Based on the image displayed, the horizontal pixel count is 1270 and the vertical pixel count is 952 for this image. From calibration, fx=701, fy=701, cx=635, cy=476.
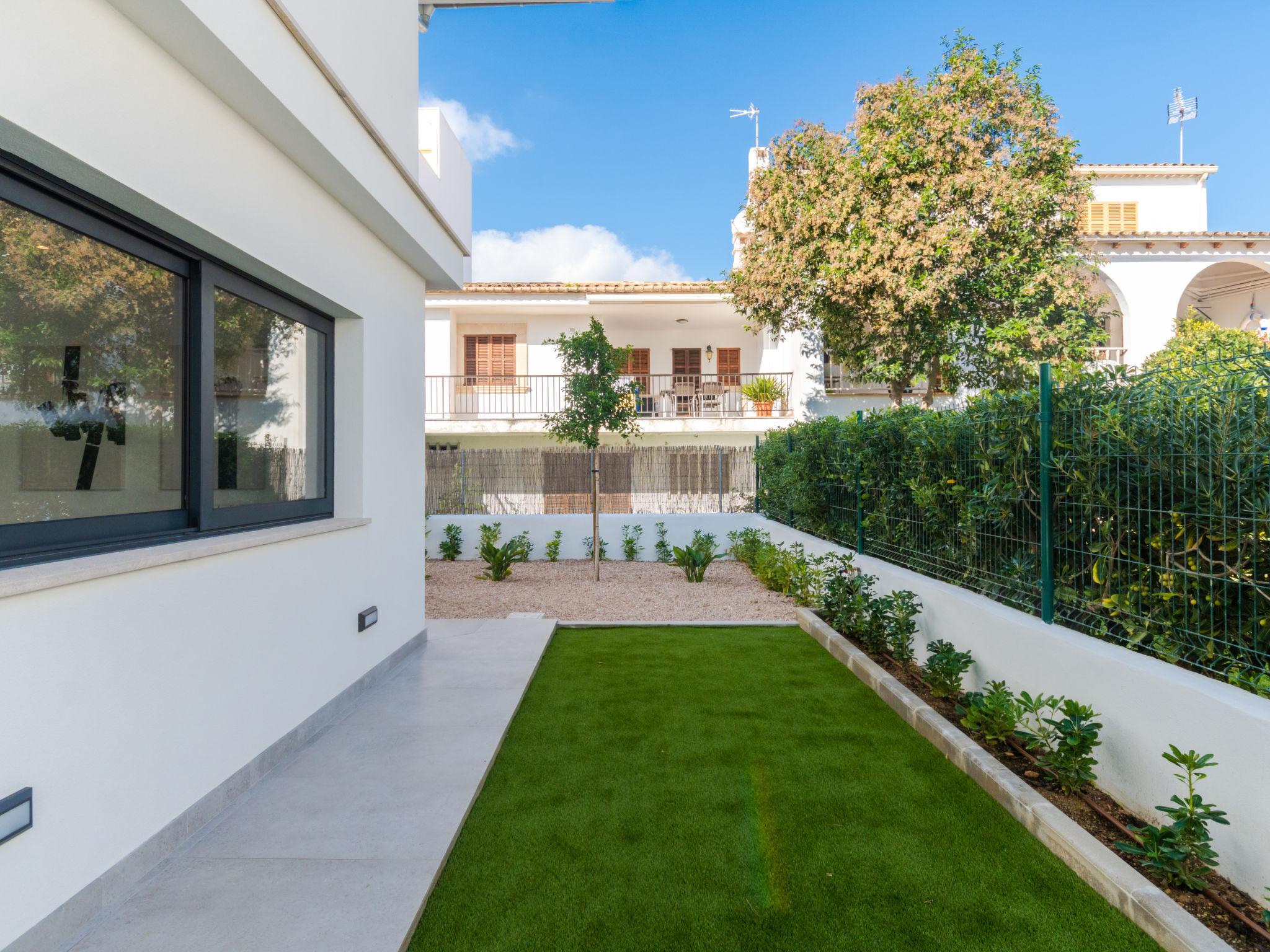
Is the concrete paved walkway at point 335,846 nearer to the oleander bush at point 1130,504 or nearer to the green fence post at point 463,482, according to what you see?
the oleander bush at point 1130,504

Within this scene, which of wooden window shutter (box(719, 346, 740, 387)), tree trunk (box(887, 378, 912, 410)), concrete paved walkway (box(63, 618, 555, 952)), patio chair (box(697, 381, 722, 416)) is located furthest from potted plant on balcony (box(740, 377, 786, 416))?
concrete paved walkway (box(63, 618, 555, 952))

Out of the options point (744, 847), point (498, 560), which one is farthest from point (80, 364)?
point (498, 560)

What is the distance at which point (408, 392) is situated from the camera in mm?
5824

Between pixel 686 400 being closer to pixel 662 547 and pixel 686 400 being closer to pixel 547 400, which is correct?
pixel 547 400

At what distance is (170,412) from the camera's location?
3.09 meters

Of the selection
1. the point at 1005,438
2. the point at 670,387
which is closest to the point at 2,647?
the point at 1005,438

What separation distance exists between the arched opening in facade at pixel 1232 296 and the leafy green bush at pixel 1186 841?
20771 millimetres

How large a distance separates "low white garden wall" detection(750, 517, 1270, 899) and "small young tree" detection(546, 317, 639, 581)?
6.54 meters

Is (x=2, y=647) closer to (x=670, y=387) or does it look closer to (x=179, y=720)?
(x=179, y=720)

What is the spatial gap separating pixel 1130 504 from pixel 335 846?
3.74 m

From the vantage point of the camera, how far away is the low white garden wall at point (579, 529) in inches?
497

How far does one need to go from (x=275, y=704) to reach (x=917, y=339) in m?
12.4

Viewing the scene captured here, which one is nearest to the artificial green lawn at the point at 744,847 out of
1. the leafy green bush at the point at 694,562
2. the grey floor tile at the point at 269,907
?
the grey floor tile at the point at 269,907

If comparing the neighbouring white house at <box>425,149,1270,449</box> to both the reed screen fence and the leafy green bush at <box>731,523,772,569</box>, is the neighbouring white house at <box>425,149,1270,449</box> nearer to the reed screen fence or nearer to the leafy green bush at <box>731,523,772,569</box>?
the reed screen fence
